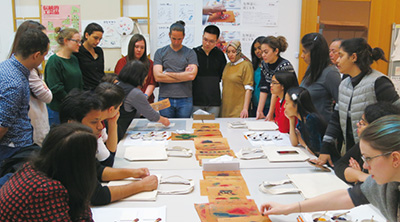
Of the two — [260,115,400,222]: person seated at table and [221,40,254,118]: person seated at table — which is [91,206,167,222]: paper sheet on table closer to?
[260,115,400,222]: person seated at table

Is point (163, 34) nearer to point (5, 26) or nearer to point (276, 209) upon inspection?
point (5, 26)

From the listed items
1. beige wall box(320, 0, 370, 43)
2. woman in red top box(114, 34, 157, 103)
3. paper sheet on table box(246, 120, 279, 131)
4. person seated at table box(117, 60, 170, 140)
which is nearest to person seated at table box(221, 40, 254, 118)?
paper sheet on table box(246, 120, 279, 131)

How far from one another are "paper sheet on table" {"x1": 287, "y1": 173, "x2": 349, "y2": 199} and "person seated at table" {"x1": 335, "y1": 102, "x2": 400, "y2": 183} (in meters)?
0.05

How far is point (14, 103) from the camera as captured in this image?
1964mm

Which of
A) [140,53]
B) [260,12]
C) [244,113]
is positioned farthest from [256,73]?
[260,12]

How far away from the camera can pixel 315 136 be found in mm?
2398

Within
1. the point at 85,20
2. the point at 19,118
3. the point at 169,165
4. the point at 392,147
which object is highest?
the point at 85,20

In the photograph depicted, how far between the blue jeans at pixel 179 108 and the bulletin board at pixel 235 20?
1431 millimetres

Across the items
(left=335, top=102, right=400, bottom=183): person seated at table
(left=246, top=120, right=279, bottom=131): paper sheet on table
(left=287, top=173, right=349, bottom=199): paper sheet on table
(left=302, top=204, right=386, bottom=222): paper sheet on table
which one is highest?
(left=335, top=102, right=400, bottom=183): person seated at table

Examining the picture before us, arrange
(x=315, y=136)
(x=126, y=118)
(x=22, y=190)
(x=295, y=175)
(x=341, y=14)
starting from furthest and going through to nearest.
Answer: (x=341, y=14) → (x=126, y=118) → (x=315, y=136) → (x=295, y=175) → (x=22, y=190)

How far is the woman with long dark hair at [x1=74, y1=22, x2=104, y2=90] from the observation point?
3453mm

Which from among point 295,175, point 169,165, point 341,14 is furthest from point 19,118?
point 341,14

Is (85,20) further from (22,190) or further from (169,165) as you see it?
(22,190)

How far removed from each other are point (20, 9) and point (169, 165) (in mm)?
3741
